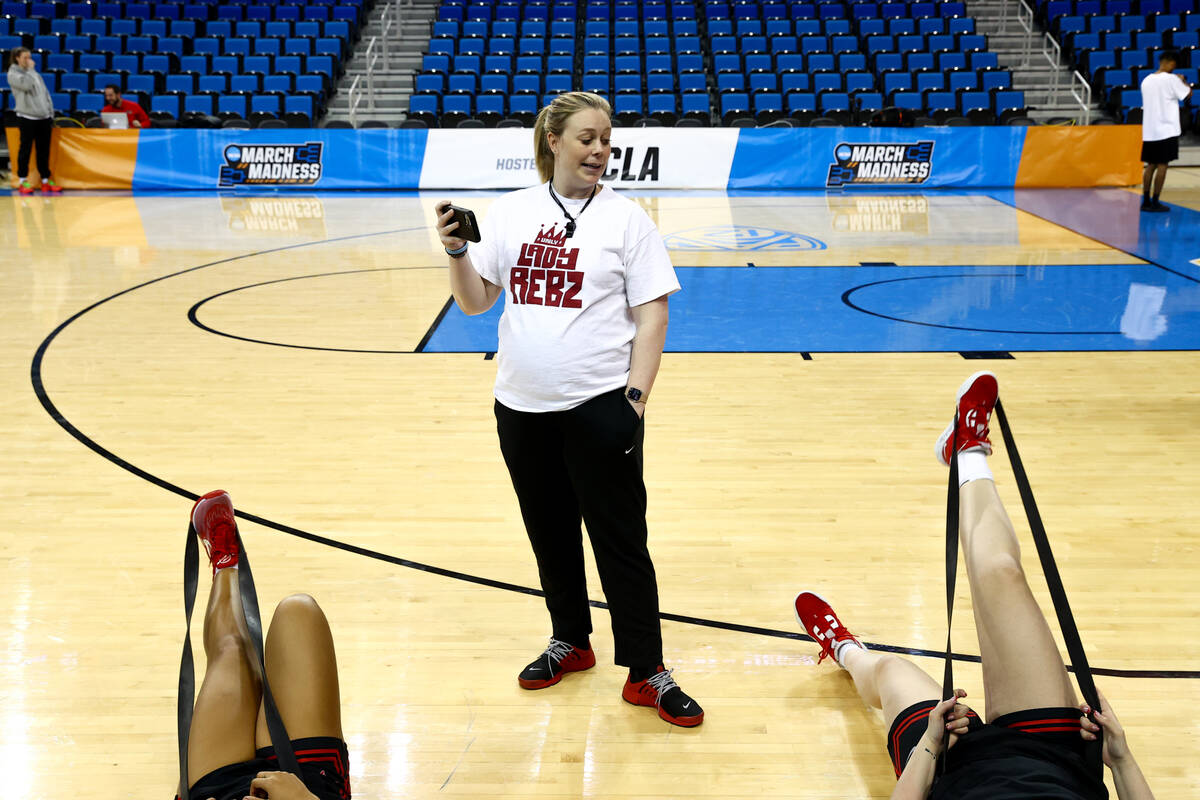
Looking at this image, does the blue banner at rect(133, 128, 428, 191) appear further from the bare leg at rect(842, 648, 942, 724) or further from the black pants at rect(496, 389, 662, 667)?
the bare leg at rect(842, 648, 942, 724)

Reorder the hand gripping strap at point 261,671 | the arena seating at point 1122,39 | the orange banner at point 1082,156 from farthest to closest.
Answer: the arena seating at point 1122,39, the orange banner at point 1082,156, the hand gripping strap at point 261,671

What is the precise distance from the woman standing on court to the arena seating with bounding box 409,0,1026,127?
1329 cm

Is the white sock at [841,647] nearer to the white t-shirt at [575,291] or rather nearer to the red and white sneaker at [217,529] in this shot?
the white t-shirt at [575,291]

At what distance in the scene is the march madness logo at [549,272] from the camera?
2.57m

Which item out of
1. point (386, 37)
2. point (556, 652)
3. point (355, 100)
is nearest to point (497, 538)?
point (556, 652)

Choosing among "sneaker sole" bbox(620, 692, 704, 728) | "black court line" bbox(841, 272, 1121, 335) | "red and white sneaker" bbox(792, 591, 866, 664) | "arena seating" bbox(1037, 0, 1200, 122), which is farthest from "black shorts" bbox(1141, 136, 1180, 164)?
"sneaker sole" bbox(620, 692, 704, 728)

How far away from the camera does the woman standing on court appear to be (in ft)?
8.41

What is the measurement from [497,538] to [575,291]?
1546 mm

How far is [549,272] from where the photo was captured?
102 inches

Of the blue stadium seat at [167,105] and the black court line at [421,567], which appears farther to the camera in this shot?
the blue stadium seat at [167,105]

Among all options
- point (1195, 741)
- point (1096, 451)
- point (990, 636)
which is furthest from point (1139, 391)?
point (990, 636)

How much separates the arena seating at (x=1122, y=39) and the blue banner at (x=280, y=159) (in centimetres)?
1079

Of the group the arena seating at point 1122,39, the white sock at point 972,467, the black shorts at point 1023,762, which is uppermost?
the arena seating at point 1122,39

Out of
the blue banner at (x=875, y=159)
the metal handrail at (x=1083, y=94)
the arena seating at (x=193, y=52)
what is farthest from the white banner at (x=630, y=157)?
the metal handrail at (x=1083, y=94)
